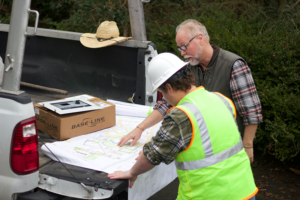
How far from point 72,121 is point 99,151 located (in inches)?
14.5

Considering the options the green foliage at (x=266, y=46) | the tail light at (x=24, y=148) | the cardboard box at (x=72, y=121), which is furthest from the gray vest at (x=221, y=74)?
the green foliage at (x=266, y=46)

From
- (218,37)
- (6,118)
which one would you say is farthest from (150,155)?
(218,37)

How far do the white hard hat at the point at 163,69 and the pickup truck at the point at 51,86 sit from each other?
641 millimetres

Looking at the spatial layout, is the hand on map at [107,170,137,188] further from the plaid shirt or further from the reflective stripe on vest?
the plaid shirt

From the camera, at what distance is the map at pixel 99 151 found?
7.13 feet

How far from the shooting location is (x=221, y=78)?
8.27 feet

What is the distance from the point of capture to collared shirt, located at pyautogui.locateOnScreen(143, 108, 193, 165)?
1631mm

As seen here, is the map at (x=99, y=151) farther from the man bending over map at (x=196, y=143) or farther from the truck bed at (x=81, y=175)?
the man bending over map at (x=196, y=143)

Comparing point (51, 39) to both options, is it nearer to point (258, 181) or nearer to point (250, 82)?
point (250, 82)

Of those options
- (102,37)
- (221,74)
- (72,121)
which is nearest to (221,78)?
(221,74)

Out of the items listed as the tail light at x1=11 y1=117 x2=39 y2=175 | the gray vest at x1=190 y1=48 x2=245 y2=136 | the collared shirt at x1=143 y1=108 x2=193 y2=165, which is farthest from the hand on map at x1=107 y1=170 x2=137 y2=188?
the gray vest at x1=190 y1=48 x2=245 y2=136

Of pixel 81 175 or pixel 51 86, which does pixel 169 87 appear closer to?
pixel 81 175

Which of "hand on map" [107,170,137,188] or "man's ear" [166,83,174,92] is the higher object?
"man's ear" [166,83,174,92]

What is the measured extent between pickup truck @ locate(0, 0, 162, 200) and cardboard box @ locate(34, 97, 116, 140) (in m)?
0.10
